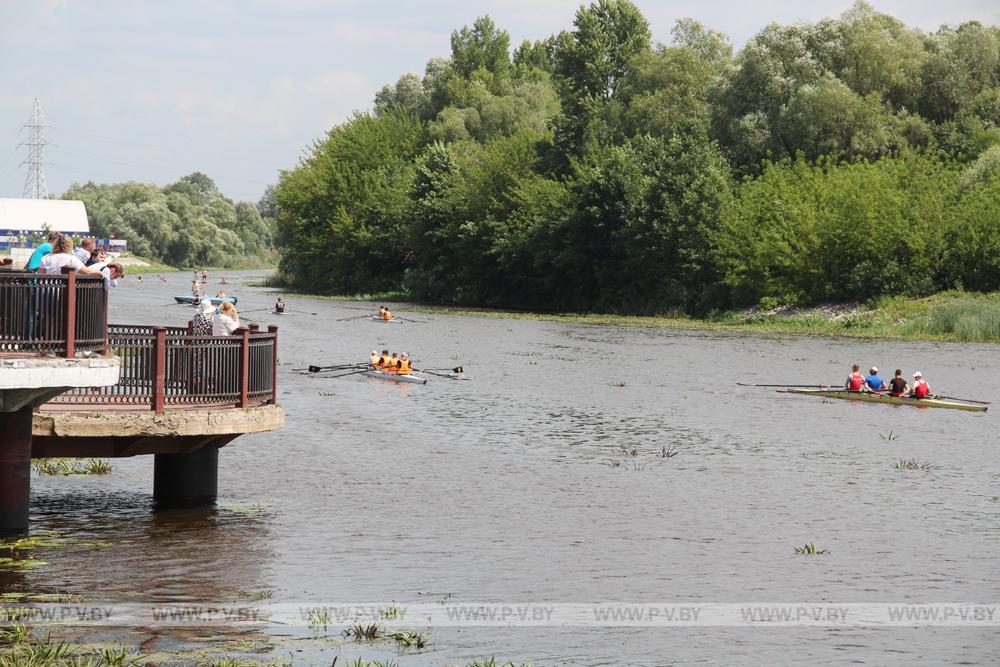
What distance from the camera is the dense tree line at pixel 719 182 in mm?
83938

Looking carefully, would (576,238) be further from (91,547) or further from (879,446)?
(91,547)

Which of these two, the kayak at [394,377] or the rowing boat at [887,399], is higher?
the rowing boat at [887,399]

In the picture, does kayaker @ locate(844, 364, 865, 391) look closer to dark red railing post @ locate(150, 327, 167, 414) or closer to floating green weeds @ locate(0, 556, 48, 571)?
dark red railing post @ locate(150, 327, 167, 414)

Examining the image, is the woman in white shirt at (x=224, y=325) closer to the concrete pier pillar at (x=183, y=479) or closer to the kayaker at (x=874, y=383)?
the concrete pier pillar at (x=183, y=479)

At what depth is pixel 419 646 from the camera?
15.0m

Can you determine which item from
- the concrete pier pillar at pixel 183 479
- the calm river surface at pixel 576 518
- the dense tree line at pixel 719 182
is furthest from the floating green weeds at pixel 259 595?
the dense tree line at pixel 719 182

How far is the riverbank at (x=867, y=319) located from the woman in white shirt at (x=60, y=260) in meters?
58.2

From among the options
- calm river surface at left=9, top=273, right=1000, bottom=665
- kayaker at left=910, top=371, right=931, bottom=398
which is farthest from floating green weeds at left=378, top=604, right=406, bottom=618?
kayaker at left=910, top=371, right=931, bottom=398

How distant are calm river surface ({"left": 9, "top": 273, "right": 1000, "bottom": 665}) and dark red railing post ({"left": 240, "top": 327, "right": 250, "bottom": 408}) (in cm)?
204

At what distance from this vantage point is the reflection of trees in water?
1666 centimetres

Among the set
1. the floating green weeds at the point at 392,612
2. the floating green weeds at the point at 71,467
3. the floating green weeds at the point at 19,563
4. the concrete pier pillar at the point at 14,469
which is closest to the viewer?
the floating green weeds at the point at 392,612

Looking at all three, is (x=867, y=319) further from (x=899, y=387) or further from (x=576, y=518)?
(x=576, y=518)

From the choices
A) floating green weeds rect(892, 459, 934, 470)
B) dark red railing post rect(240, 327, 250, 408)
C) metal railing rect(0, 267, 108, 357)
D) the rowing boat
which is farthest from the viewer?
the rowing boat

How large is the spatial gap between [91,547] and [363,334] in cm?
5442
